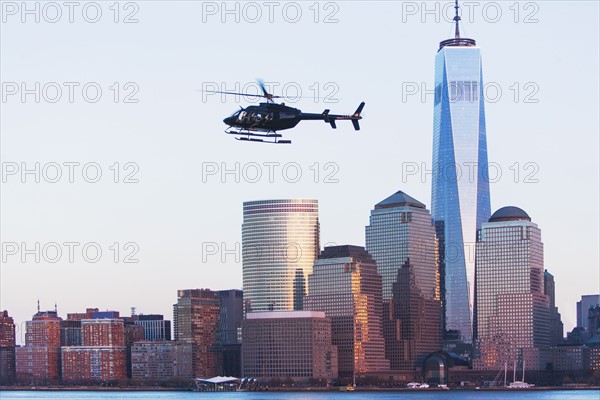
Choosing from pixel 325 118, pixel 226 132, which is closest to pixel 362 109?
pixel 325 118

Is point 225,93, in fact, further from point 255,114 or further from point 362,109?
point 362,109

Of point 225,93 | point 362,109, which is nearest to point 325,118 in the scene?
point 362,109

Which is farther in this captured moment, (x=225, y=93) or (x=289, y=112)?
(x=289, y=112)

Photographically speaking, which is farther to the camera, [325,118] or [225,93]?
[325,118]

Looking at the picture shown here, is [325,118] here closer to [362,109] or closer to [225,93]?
[362,109]

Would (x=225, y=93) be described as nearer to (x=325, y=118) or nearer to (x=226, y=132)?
(x=226, y=132)

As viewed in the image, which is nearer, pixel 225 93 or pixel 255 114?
pixel 225 93
